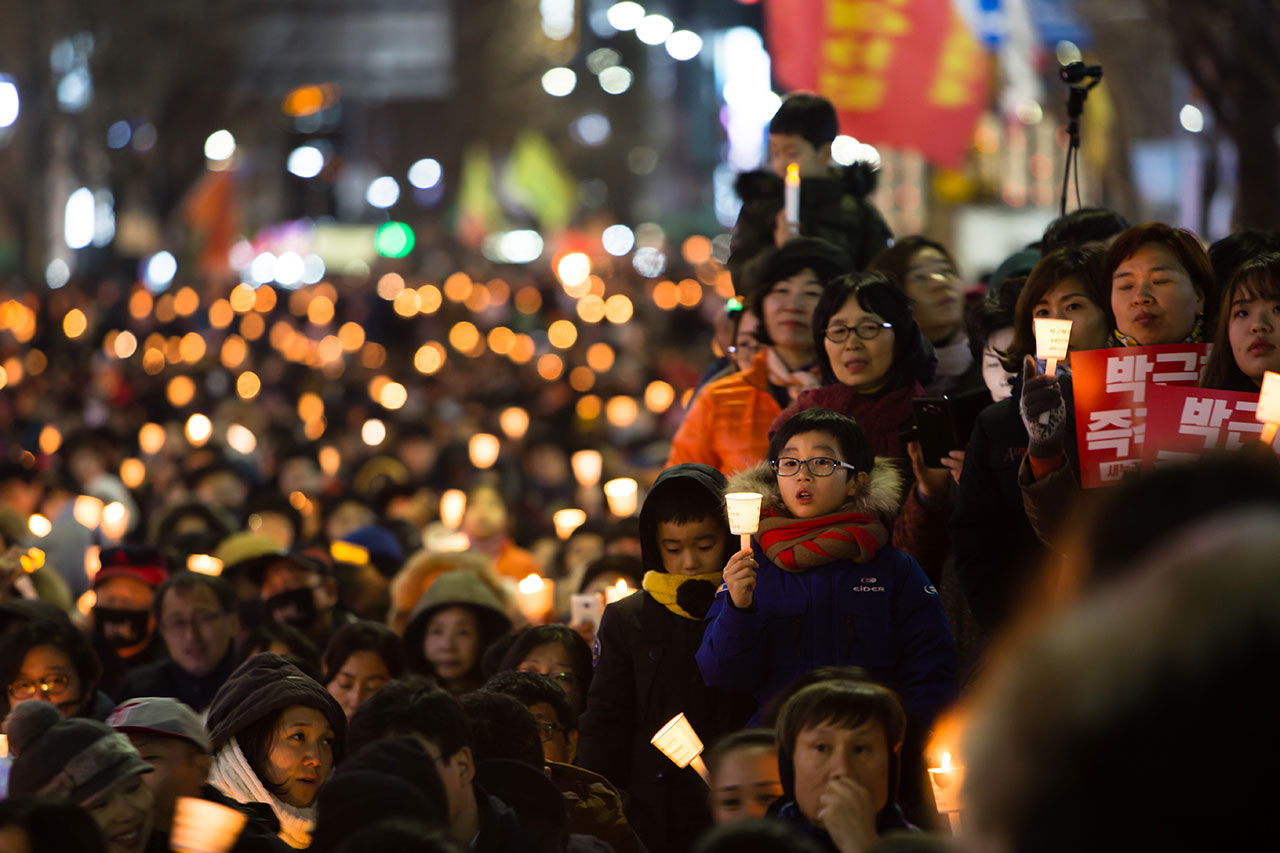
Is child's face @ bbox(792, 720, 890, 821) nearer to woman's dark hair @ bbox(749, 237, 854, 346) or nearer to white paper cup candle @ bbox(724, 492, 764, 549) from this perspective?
white paper cup candle @ bbox(724, 492, 764, 549)

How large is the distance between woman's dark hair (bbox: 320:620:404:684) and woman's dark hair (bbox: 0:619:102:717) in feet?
2.70

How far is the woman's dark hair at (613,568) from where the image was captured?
26.0 feet

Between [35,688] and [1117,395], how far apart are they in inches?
150

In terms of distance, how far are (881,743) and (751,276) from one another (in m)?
4.27

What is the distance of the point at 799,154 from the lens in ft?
27.0

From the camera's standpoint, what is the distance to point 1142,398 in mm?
4965

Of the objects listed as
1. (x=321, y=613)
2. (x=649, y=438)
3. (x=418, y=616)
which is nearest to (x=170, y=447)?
(x=649, y=438)

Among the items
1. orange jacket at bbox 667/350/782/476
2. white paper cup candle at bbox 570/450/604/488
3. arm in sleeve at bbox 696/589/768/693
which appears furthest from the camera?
white paper cup candle at bbox 570/450/604/488

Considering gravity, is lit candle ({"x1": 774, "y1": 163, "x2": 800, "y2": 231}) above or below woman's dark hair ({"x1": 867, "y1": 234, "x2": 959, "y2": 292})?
above

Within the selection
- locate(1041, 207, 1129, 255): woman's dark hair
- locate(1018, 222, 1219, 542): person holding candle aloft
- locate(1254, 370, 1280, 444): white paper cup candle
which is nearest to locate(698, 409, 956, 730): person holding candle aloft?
locate(1018, 222, 1219, 542): person holding candle aloft

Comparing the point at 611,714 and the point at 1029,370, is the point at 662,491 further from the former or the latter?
the point at 1029,370

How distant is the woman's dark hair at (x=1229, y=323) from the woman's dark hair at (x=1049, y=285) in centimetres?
65

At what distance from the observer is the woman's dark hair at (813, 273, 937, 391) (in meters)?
6.16

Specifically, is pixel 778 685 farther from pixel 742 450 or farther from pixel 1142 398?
pixel 742 450
